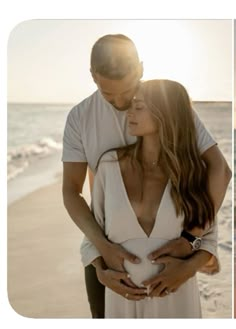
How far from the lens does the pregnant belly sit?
6.38 feet

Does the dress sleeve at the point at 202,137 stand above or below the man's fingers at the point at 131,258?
above

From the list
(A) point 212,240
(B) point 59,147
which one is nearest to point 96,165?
(B) point 59,147

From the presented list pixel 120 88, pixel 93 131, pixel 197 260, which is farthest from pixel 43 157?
pixel 197 260

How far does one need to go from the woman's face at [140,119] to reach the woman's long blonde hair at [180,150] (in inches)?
0.5

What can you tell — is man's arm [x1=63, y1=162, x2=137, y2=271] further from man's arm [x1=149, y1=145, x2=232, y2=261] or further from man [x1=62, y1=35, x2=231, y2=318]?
man's arm [x1=149, y1=145, x2=232, y2=261]

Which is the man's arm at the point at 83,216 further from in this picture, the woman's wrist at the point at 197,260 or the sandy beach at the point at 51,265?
the woman's wrist at the point at 197,260

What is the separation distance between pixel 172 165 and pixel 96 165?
0.22m

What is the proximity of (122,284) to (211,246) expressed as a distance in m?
0.28

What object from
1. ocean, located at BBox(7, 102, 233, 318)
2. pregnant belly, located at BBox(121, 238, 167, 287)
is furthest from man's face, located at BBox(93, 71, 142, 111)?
pregnant belly, located at BBox(121, 238, 167, 287)

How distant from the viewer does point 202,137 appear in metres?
1.92

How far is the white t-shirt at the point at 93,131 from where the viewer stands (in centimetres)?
195

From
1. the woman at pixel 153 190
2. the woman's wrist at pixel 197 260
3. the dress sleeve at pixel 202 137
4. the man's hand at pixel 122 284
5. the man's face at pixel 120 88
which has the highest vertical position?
the man's face at pixel 120 88

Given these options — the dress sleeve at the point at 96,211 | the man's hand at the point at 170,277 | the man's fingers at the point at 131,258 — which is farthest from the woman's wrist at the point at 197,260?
the dress sleeve at the point at 96,211

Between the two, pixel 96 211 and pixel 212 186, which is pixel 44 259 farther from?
pixel 212 186
